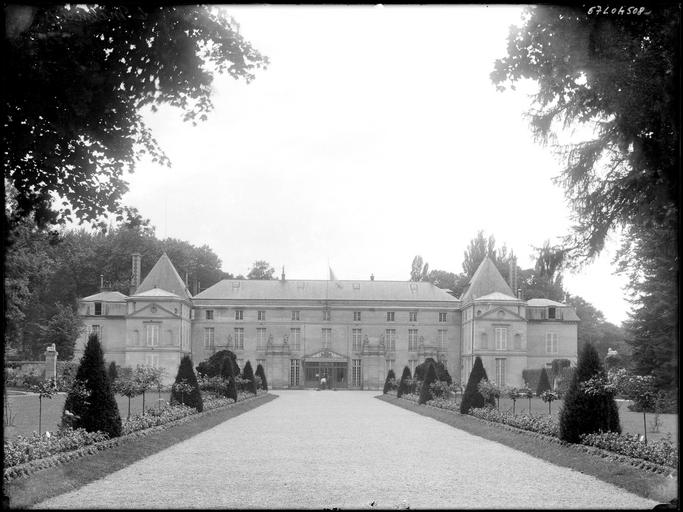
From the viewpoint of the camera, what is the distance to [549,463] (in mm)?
10352

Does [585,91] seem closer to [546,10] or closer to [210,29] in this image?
[546,10]

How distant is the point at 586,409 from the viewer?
1148cm

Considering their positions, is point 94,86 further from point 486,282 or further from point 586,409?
point 486,282

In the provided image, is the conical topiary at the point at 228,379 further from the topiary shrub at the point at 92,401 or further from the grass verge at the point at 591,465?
the topiary shrub at the point at 92,401

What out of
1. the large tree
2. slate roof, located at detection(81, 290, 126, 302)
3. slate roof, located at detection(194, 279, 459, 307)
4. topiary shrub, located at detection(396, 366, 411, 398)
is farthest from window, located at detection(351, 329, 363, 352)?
the large tree

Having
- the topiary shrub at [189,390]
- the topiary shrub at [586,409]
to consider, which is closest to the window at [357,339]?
the topiary shrub at [189,390]

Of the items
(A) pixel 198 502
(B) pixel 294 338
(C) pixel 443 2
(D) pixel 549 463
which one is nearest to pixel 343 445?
(D) pixel 549 463

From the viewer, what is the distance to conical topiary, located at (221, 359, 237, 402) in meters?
24.9

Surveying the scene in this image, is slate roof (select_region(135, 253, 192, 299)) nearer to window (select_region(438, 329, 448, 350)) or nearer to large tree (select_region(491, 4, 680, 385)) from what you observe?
window (select_region(438, 329, 448, 350))

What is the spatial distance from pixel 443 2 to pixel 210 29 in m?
3.99

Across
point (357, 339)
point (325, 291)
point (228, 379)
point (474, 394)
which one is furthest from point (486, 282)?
point (474, 394)

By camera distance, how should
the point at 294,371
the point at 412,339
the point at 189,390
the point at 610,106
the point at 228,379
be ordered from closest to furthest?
the point at 610,106 → the point at 189,390 → the point at 228,379 → the point at 294,371 → the point at 412,339

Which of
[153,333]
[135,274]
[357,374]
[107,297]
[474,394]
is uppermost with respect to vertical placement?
[135,274]

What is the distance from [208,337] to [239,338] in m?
1.93
